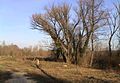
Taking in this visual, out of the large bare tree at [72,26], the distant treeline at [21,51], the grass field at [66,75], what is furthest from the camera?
the distant treeline at [21,51]

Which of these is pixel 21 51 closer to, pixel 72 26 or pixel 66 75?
pixel 72 26

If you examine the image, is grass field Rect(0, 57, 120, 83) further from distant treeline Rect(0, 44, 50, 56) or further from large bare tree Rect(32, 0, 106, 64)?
distant treeline Rect(0, 44, 50, 56)

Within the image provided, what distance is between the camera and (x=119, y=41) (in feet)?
203

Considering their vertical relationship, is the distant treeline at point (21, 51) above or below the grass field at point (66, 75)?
above

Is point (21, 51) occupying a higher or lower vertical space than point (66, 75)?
higher

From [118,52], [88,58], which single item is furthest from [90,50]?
[118,52]

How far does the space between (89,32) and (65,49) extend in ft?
18.4

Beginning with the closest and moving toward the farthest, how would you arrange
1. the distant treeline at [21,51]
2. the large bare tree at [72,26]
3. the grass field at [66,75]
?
1. the grass field at [66,75]
2. the large bare tree at [72,26]
3. the distant treeline at [21,51]

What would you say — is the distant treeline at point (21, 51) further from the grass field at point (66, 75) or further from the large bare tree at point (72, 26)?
the grass field at point (66, 75)

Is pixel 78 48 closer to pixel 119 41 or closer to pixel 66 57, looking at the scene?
pixel 66 57

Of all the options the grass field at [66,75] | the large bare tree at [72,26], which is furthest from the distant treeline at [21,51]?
the grass field at [66,75]

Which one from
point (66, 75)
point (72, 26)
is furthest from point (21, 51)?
point (66, 75)

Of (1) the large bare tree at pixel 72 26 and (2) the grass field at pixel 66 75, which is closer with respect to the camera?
(2) the grass field at pixel 66 75

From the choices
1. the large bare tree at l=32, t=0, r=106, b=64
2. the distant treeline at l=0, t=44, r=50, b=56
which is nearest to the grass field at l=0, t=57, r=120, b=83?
the large bare tree at l=32, t=0, r=106, b=64
